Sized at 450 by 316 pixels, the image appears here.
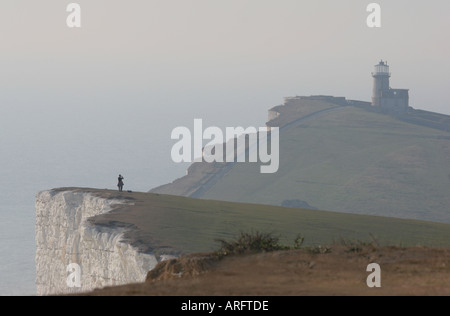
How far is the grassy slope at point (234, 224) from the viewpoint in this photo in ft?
141

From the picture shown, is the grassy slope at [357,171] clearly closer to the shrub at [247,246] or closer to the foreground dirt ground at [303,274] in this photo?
the shrub at [247,246]

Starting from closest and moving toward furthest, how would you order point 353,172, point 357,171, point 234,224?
1. point 234,224
2. point 353,172
3. point 357,171

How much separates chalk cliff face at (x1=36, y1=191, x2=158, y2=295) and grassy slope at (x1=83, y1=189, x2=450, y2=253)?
3.02 ft

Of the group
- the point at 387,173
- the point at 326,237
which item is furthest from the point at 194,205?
the point at 387,173

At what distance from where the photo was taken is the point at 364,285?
18203 millimetres

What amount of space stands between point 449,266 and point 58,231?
3903 cm

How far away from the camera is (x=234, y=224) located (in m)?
48.2

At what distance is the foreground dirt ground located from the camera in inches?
686

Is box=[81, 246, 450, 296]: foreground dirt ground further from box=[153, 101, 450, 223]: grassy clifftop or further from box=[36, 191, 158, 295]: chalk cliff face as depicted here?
box=[153, 101, 450, 223]: grassy clifftop

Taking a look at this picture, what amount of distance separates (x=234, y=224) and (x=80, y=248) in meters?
9.91

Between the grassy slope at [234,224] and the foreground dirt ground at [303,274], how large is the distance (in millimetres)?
16363

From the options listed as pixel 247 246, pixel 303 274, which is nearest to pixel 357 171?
pixel 247 246

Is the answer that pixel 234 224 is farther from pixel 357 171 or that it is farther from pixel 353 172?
pixel 357 171

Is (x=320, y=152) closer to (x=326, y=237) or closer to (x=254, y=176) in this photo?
(x=254, y=176)
